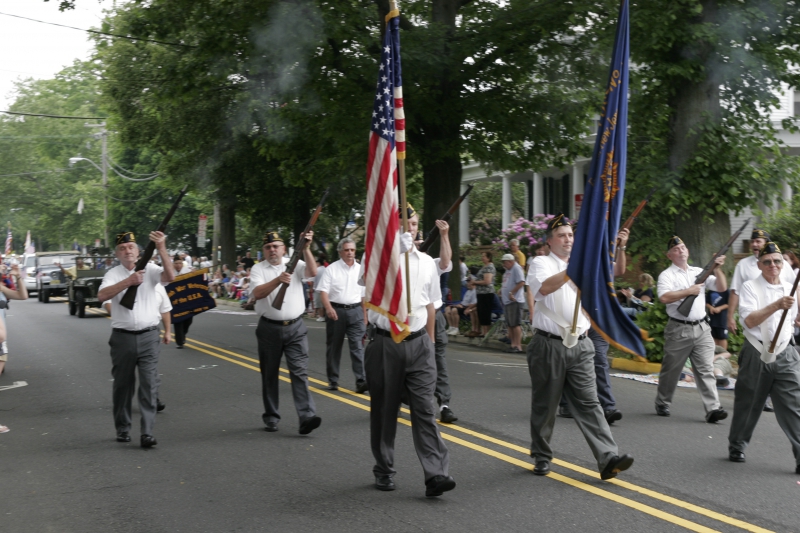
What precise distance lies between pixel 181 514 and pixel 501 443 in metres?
3.22

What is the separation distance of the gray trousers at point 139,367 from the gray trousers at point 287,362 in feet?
3.39

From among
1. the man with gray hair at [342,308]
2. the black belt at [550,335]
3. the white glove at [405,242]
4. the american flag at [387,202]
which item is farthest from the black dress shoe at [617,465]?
the man with gray hair at [342,308]

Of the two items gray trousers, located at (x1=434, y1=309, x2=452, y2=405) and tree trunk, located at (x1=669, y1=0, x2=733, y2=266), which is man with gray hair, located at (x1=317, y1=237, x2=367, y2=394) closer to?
gray trousers, located at (x1=434, y1=309, x2=452, y2=405)

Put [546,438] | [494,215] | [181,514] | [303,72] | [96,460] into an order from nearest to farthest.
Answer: [181,514] → [546,438] → [96,460] → [303,72] → [494,215]

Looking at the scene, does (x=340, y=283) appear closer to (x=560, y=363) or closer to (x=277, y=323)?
(x=277, y=323)

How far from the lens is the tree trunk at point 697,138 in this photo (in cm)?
1570

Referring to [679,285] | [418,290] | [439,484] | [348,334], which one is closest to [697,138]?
[679,285]

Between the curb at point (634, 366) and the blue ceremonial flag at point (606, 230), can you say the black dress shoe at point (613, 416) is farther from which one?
the curb at point (634, 366)

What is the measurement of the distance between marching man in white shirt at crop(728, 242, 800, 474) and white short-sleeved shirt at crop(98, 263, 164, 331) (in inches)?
206

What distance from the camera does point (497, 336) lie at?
699 inches

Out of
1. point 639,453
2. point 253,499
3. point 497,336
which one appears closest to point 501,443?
point 639,453

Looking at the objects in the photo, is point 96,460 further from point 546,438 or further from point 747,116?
point 747,116

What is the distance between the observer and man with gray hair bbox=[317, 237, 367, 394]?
11.7 metres

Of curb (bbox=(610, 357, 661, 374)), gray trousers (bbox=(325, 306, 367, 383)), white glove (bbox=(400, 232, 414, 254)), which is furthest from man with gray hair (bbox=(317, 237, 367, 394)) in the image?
white glove (bbox=(400, 232, 414, 254))
